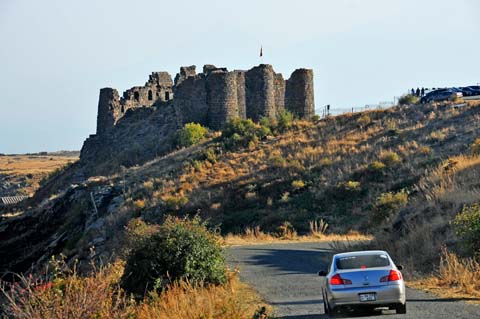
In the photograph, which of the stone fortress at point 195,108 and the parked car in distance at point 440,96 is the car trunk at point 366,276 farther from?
the parked car in distance at point 440,96

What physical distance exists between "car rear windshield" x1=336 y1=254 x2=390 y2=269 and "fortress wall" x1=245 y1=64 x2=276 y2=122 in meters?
46.1

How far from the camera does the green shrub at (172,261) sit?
66.5 feet

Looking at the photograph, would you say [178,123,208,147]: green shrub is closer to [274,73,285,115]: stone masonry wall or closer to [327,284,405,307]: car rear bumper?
[274,73,285,115]: stone masonry wall

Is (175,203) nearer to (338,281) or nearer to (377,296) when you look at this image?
(338,281)

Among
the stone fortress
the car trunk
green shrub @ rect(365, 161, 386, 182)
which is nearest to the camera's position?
the car trunk

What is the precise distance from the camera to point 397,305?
16266 millimetres

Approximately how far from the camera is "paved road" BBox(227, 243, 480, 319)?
17.1 meters

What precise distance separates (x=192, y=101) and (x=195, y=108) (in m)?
0.55

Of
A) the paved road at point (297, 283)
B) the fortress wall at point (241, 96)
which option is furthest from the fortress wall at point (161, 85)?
the paved road at point (297, 283)

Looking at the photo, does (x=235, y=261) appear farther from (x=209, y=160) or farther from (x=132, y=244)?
A: (x=209, y=160)

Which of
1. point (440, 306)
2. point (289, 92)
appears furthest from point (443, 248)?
point (289, 92)

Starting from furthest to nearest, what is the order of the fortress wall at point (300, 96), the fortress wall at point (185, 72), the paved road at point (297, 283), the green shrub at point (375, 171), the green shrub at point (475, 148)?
the fortress wall at point (185, 72)
the fortress wall at point (300, 96)
the green shrub at point (375, 171)
the green shrub at point (475, 148)
the paved road at point (297, 283)

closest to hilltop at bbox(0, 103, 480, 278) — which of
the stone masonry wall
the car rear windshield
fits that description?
the stone masonry wall

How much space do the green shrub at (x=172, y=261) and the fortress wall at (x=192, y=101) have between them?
140 ft
